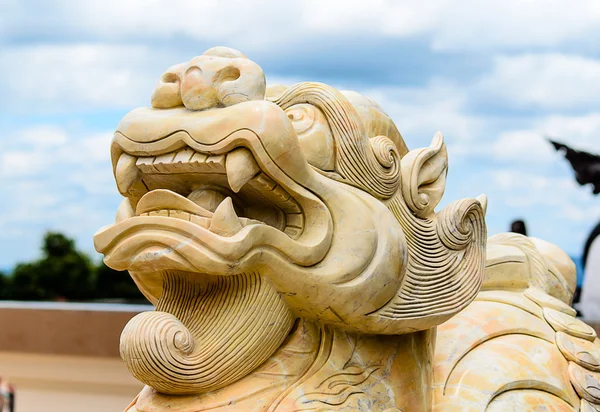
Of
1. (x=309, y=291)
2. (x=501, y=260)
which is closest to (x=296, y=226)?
(x=309, y=291)

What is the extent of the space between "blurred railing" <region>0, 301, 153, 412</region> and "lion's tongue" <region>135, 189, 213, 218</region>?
2382 mm

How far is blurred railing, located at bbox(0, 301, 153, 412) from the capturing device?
3.95 meters

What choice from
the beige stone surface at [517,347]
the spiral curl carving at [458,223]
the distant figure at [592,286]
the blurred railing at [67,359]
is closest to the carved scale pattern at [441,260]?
the spiral curl carving at [458,223]

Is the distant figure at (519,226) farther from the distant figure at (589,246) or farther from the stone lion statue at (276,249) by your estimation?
the stone lion statue at (276,249)

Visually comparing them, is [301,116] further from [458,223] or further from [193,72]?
[458,223]

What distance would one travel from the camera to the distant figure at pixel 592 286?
446 centimetres

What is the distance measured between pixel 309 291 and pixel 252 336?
0.14m

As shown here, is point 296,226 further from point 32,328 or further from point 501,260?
point 32,328

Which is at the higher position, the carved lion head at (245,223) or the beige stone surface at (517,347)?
the carved lion head at (245,223)

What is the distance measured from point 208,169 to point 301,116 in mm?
A: 227

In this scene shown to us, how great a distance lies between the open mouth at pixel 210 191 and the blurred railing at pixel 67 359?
2356mm

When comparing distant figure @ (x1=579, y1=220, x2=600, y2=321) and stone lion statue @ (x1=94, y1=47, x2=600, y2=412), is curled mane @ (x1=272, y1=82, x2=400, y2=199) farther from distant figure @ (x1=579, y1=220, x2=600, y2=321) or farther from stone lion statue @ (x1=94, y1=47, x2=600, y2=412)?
distant figure @ (x1=579, y1=220, x2=600, y2=321)

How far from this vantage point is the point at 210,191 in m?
1.66

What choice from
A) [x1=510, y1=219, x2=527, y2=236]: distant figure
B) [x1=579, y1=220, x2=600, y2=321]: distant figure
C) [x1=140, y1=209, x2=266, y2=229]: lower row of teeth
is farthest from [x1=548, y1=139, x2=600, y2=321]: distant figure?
[x1=140, y1=209, x2=266, y2=229]: lower row of teeth
